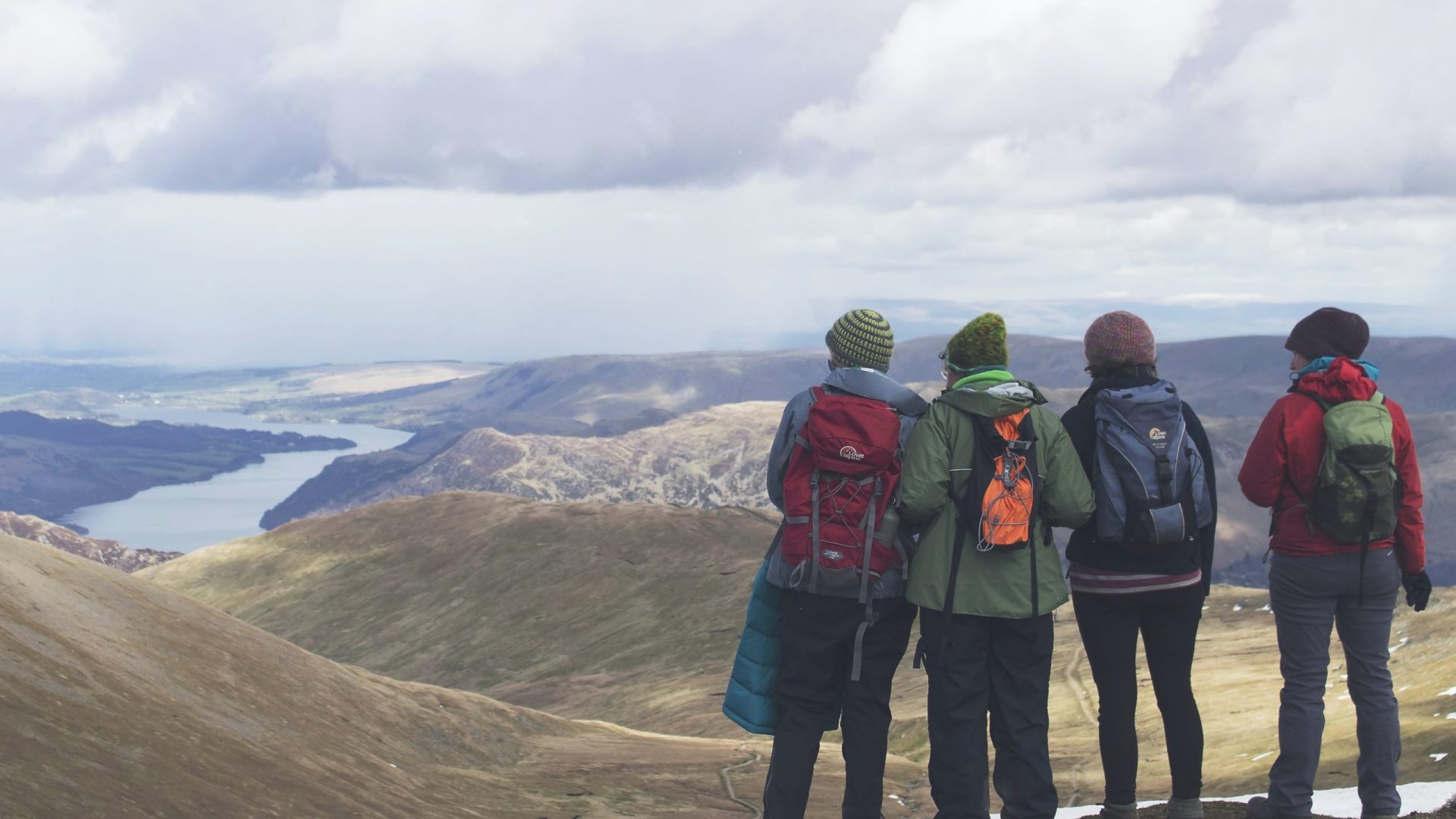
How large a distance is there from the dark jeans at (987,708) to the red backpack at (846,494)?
997 millimetres

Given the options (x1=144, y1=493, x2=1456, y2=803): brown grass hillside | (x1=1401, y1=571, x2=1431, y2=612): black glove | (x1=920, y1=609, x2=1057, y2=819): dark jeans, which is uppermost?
(x1=1401, y1=571, x2=1431, y2=612): black glove

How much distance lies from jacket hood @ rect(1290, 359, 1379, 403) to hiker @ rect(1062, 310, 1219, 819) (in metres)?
1.45

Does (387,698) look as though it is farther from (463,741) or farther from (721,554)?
(721,554)

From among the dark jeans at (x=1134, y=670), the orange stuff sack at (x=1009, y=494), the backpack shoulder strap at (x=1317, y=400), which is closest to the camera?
the orange stuff sack at (x=1009, y=494)

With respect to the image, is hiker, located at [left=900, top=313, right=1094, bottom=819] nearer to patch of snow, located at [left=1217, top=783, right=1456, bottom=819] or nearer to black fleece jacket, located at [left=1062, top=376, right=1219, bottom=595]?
black fleece jacket, located at [left=1062, top=376, right=1219, bottom=595]

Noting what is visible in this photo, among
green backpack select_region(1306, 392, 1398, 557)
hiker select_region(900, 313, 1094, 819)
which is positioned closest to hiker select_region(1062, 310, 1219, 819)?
hiker select_region(900, 313, 1094, 819)

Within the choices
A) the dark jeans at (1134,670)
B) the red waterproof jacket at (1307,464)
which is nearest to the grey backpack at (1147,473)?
the dark jeans at (1134,670)

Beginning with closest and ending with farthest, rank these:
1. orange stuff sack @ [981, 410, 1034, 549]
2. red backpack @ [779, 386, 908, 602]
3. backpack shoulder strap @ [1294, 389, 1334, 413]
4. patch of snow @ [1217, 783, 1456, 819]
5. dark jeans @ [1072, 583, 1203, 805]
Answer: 1. orange stuff sack @ [981, 410, 1034, 549]
2. red backpack @ [779, 386, 908, 602]
3. dark jeans @ [1072, 583, 1203, 805]
4. backpack shoulder strap @ [1294, 389, 1334, 413]
5. patch of snow @ [1217, 783, 1456, 819]

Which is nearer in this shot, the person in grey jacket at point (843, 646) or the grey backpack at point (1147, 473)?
the grey backpack at point (1147, 473)

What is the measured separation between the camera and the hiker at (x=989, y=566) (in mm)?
11805

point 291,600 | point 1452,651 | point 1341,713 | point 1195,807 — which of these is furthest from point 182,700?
point 291,600

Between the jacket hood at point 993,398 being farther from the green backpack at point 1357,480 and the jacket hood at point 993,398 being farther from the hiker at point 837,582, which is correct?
the green backpack at point 1357,480

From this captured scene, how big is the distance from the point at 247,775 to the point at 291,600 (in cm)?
14140

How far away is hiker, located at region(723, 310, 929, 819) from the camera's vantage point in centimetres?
1203
